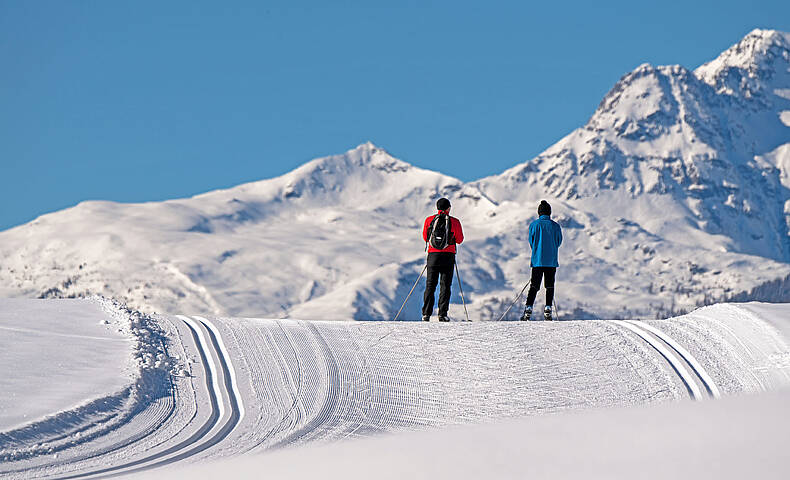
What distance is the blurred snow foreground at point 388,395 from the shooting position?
7988 mm

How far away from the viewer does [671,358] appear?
566 inches

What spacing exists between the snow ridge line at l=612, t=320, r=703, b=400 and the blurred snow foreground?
1.4 inches

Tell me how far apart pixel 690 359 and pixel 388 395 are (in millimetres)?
4162

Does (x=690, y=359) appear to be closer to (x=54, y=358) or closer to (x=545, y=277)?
(x=545, y=277)

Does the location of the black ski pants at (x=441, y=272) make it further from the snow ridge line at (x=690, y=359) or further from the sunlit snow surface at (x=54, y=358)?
the sunlit snow surface at (x=54, y=358)

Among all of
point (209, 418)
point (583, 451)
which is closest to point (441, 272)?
point (209, 418)

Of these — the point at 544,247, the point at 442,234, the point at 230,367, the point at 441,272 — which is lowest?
the point at 230,367

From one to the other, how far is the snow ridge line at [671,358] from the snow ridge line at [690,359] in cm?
11

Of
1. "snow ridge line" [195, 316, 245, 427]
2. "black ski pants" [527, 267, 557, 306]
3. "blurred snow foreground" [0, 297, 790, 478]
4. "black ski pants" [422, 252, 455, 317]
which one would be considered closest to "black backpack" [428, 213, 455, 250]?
"black ski pants" [422, 252, 455, 317]

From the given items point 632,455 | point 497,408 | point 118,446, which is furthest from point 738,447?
point 118,446

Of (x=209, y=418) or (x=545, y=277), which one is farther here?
(x=545, y=277)

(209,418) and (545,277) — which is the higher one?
(545,277)

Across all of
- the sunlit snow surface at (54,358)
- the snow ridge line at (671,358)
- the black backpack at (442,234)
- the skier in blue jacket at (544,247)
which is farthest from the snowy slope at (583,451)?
the skier in blue jacket at (544,247)

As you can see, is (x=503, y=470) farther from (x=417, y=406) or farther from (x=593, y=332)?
(x=593, y=332)
